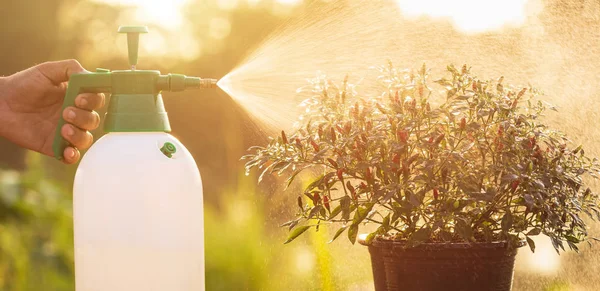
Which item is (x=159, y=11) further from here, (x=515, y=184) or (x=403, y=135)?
(x=515, y=184)

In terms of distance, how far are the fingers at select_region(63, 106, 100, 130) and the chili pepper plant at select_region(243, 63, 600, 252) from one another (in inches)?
17.8

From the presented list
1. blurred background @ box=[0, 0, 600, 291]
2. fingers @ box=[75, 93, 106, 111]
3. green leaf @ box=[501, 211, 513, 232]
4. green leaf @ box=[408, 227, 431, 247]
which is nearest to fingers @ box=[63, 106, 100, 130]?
fingers @ box=[75, 93, 106, 111]

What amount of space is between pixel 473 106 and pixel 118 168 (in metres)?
0.85

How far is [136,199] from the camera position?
153 cm

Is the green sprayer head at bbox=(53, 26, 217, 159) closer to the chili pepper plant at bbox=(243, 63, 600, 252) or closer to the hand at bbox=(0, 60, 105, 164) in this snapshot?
the hand at bbox=(0, 60, 105, 164)

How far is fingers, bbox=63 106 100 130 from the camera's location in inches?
65.7

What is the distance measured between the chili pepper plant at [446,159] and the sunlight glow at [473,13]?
4.58 feet

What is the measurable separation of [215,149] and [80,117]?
2.43 meters

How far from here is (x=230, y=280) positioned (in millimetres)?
2990

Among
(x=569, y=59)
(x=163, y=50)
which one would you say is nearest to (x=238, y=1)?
(x=163, y=50)

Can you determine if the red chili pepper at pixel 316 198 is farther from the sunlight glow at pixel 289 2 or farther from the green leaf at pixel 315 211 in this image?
the sunlight glow at pixel 289 2

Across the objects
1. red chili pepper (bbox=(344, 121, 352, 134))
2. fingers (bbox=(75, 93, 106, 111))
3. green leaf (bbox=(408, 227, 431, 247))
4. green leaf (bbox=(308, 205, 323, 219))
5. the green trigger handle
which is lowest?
green leaf (bbox=(408, 227, 431, 247))

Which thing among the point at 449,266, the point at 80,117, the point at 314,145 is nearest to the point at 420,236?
the point at 449,266

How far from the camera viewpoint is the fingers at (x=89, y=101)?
1.68 meters
